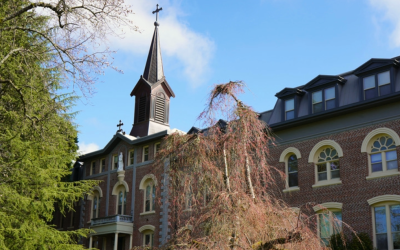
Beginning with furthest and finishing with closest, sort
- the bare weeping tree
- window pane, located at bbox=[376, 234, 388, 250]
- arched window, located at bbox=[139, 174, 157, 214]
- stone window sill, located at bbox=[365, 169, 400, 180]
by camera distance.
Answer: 1. arched window, located at bbox=[139, 174, 157, 214]
2. stone window sill, located at bbox=[365, 169, 400, 180]
3. window pane, located at bbox=[376, 234, 388, 250]
4. the bare weeping tree

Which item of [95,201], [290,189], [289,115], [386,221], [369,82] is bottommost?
[386,221]

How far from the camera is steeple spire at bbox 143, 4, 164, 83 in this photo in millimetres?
37906

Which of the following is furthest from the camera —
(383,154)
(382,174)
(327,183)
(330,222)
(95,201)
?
(95,201)

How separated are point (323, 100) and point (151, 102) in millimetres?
15480

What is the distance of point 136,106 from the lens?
122 ft

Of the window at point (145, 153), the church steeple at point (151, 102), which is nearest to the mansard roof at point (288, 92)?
the window at point (145, 153)

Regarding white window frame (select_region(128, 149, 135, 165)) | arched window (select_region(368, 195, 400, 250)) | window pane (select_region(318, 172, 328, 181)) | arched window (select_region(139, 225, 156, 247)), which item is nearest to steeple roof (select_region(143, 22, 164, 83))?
white window frame (select_region(128, 149, 135, 165))

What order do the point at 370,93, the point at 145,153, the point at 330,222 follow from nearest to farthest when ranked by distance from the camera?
the point at 330,222 → the point at 370,93 → the point at 145,153

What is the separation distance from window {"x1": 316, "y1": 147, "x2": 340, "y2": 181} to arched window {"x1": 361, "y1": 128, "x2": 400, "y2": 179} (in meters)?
1.57

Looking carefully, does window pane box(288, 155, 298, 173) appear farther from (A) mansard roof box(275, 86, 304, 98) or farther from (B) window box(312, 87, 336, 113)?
(A) mansard roof box(275, 86, 304, 98)

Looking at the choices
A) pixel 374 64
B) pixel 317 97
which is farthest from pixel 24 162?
pixel 374 64

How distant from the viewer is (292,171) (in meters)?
24.3

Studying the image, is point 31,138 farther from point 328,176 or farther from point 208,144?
point 328,176

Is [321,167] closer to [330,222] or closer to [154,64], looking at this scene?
[330,222]
